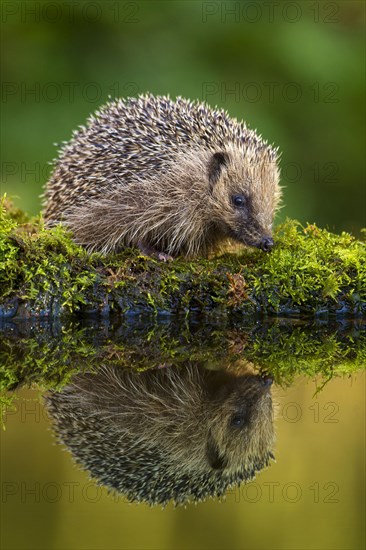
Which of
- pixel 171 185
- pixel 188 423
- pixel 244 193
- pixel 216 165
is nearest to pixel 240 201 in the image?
pixel 244 193

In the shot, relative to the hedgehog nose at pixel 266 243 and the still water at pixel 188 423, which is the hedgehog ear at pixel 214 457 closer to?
the still water at pixel 188 423

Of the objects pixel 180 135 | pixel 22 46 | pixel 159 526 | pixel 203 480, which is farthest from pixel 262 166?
pixel 22 46

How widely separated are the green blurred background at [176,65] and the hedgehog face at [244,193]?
570 cm

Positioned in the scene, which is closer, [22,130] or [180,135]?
[180,135]

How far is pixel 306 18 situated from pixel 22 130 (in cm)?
503

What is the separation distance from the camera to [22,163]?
14070 millimetres

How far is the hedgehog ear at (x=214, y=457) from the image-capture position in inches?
206

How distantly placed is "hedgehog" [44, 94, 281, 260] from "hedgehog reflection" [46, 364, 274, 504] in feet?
6.97

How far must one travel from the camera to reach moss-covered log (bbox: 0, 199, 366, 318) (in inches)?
310

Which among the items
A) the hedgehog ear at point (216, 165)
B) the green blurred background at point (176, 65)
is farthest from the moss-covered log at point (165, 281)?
the green blurred background at point (176, 65)

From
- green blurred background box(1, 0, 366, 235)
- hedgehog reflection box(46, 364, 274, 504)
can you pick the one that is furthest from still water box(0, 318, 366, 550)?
green blurred background box(1, 0, 366, 235)

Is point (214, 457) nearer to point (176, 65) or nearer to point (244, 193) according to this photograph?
point (244, 193)

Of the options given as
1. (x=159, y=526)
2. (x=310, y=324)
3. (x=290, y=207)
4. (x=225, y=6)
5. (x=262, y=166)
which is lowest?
(x=159, y=526)

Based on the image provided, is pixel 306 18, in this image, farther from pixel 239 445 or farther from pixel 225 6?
pixel 239 445
